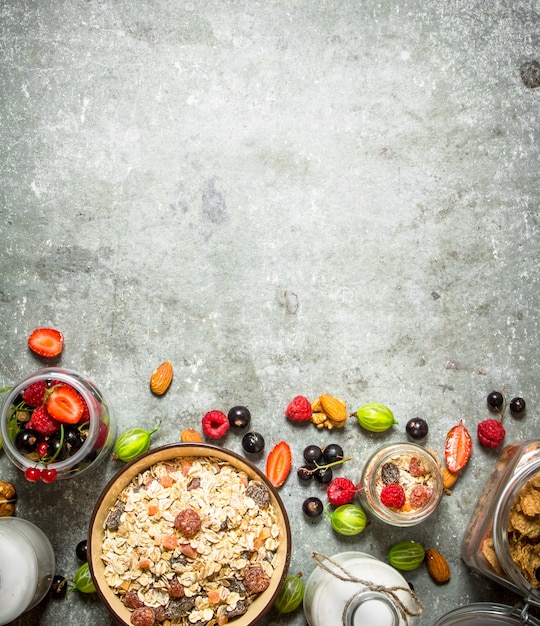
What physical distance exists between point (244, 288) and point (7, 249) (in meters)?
0.67

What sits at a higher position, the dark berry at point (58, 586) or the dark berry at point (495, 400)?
the dark berry at point (495, 400)

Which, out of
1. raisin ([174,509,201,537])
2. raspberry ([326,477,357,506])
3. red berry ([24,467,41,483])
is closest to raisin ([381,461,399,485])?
raspberry ([326,477,357,506])

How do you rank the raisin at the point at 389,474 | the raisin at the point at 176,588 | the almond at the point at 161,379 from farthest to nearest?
1. the almond at the point at 161,379
2. the raisin at the point at 389,474
3. the raisin at the point at 176,588

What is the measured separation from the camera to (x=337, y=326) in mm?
1631

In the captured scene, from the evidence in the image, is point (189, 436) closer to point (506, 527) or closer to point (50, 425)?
point (50, 425)

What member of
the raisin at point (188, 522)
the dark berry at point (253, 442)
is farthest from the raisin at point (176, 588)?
the dark berry at point (253, 442)

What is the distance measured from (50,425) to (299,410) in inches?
24.6

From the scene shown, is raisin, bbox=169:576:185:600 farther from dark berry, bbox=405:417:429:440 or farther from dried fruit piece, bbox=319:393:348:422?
dark berry, bbox=405:417:429:440

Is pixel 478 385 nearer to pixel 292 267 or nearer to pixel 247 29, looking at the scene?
pixel 292 267

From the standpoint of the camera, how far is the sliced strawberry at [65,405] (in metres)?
1.40

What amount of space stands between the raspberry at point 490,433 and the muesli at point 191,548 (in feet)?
2.02

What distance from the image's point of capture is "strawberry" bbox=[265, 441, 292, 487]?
1567 millimetres

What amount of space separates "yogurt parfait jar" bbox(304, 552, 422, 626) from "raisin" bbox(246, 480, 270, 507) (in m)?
0.17

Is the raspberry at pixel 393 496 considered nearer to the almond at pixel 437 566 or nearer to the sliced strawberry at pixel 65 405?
the almond at pixel 437 566
